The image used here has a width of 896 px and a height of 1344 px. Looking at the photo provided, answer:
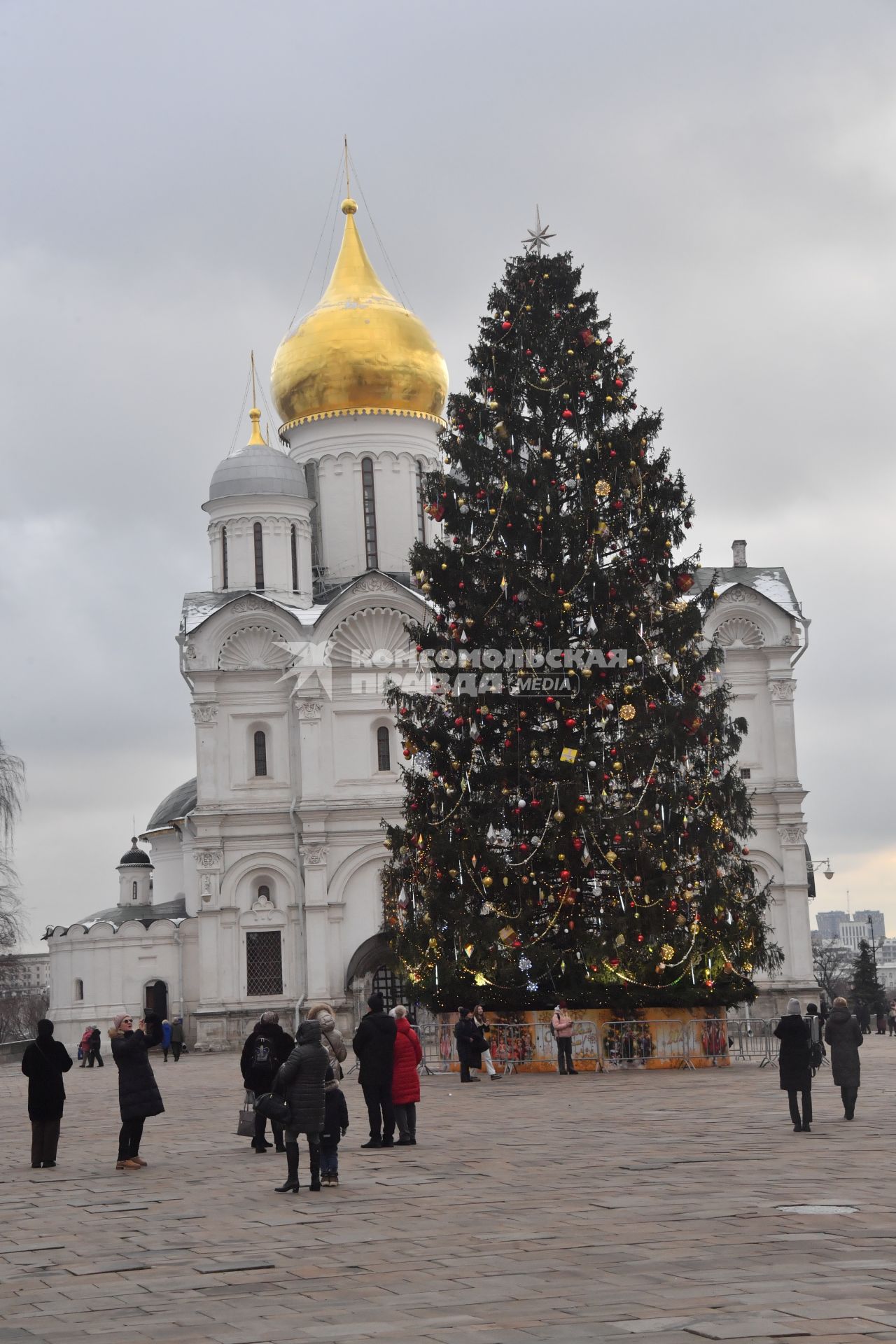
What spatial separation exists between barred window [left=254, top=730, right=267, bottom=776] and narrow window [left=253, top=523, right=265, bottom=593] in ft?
13.9

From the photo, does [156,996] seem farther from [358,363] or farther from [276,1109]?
[276,1109]

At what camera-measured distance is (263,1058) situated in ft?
48.2

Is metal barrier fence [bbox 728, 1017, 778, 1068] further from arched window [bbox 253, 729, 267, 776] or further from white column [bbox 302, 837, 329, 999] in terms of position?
arched window [bbox 253, 729, 267, 776]

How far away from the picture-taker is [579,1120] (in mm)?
16516

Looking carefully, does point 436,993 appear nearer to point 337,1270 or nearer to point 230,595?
point 337,1270

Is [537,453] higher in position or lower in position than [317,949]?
higher

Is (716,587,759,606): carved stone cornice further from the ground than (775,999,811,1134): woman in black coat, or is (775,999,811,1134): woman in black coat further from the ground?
(716,587,759,606): carved stone cornice

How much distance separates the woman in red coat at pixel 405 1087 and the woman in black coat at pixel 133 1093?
6.55 feet

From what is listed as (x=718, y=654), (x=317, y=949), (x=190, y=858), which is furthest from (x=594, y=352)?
(x=190, y=858)

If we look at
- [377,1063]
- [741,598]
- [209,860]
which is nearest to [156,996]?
[209,860]

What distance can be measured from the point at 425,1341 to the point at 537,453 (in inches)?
712

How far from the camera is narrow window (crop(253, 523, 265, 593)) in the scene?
46.3m

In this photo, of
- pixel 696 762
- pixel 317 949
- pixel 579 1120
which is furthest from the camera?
pixel 317 949

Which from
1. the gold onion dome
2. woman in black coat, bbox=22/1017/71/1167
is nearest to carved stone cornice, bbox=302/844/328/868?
the gold onion dome
